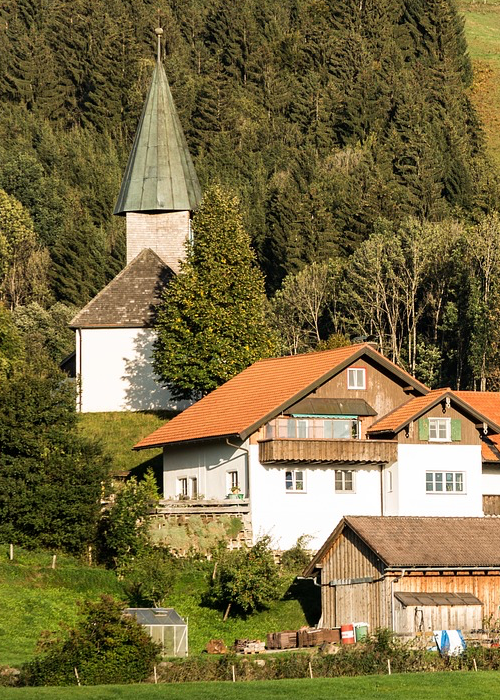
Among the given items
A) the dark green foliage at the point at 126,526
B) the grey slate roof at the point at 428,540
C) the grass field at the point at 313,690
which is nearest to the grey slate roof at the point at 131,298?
the dark green foliage at the point at 126,526

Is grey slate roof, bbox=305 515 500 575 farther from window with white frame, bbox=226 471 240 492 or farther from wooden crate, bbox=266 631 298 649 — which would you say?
window with white frame, bbox=226 471 240 492

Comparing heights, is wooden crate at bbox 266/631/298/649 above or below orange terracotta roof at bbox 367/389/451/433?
below

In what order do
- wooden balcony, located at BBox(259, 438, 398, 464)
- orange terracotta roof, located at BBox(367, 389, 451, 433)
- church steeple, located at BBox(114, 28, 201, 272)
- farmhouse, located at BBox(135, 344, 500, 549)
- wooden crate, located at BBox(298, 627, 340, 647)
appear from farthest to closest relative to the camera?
church steeple, located at BBox(114, 28, 201, 272) → orange terracotta roof, located at BBox(367, 389, 451, 433) → farmhouse, located at BBox(135, 344, 500, 549) → wooden balcony, located at BBox(259, 438, 398, 464) → wooden crate, located at BBox(298, 627, 340, 647)

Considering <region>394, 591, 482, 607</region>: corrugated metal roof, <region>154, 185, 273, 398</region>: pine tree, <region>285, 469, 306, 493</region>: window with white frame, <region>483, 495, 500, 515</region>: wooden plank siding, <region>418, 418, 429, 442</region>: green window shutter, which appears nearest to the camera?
<region>394, 591, 482, 607</region>: corrugated metal roof

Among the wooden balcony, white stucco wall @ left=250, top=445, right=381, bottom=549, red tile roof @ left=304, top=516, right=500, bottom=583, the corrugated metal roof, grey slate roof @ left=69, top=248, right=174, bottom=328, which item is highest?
grey slate roof @ left=69, top=248, right=174, bottom=328

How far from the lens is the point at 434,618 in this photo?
4725 cm

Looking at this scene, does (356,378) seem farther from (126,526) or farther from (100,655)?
(100,655)

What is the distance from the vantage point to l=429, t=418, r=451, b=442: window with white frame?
5809 cm

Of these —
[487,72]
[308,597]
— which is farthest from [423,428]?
[487,72]

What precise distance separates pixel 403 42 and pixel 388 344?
253 ft

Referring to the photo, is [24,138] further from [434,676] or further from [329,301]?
[434,676]

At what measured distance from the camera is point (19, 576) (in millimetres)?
51000

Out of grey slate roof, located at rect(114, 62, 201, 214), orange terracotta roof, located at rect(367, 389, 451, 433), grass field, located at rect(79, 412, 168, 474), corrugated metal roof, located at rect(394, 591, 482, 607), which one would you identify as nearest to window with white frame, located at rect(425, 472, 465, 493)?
orange terracotta roof, located at rect(367, 389, 451, 433)

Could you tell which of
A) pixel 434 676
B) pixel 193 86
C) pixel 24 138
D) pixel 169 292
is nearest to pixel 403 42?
pixel 193 86
